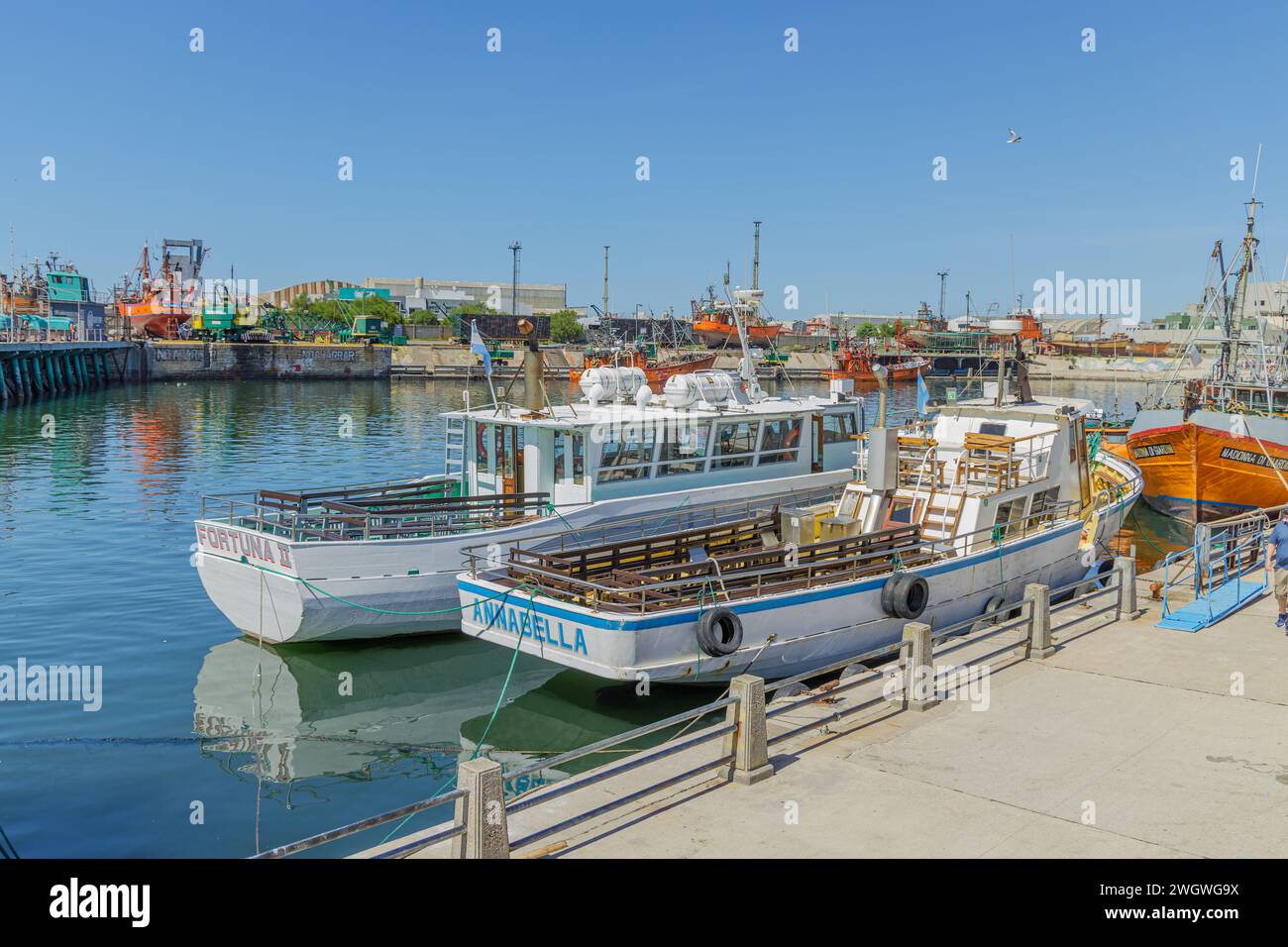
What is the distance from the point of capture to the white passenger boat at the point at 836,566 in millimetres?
13391

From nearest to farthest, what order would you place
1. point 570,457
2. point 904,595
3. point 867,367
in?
1. point 904,595
2. point 570,457
3. point 867,367

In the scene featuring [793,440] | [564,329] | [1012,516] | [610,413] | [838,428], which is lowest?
[1012,516]

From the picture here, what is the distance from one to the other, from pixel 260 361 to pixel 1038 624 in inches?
3653

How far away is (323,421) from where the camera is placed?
Answer: 57.8 m

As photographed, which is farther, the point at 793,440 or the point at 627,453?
the point at 793,440

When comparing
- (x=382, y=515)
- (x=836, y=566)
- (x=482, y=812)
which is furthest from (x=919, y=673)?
(x=382, y=515)

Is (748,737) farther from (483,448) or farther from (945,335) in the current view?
(945,335)

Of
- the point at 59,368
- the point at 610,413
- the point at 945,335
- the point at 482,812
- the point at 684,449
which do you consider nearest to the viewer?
the point at 482,812

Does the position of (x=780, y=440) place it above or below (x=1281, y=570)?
above

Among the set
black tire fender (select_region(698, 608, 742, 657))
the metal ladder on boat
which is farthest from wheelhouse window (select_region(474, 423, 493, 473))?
black tire fender (select_region(698, 608, 742, 657))

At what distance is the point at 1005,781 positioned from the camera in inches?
376

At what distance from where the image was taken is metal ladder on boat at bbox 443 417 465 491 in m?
20.8

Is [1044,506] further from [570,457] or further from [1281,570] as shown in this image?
[570,457]
